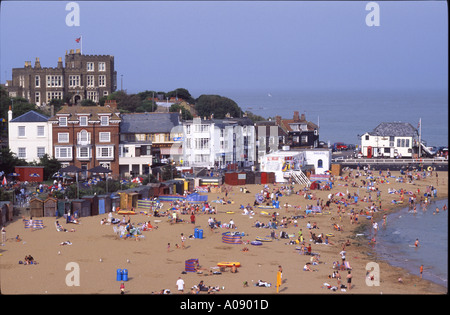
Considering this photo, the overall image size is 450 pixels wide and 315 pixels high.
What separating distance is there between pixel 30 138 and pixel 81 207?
1860cm

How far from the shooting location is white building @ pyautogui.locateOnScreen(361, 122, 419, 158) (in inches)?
2763

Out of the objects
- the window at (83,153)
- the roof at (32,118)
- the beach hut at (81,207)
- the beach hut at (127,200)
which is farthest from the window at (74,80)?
the beach hut at (81,207)

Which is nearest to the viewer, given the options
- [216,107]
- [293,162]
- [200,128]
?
[293,162]

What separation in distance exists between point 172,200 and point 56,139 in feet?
47.0

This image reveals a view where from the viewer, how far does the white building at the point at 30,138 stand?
175ft

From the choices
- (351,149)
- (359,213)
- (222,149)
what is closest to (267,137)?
(222,149)

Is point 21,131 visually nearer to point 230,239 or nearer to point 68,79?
point 230,239

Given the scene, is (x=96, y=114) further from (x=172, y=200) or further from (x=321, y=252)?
(x=321, y=252)

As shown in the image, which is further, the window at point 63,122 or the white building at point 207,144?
the white building at point 207,144

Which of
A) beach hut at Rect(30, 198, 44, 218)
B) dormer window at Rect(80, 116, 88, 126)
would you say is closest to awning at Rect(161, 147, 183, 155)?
dormer window at Rect(80, 116, 88, 126)

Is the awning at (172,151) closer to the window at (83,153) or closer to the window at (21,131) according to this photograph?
the window at (83,153)

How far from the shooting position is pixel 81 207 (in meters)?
37.2

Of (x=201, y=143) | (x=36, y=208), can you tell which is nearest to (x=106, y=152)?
(x=201, y=143)

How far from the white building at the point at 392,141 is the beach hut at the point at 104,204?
39.5m
